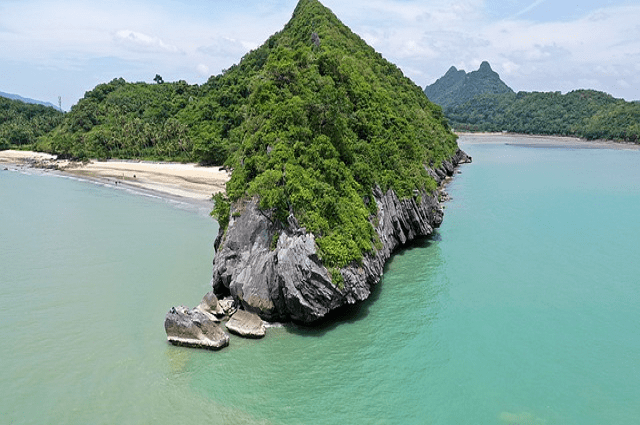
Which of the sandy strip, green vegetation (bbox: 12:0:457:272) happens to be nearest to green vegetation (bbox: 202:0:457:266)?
green vegetation (bbox: 12:0:457:272)

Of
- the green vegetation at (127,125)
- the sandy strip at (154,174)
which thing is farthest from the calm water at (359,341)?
the green vegetation at (127,125)

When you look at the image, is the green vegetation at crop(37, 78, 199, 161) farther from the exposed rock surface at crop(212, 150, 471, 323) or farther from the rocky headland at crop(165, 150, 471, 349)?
the rocky headland at crop(165, 150, 471, 349)

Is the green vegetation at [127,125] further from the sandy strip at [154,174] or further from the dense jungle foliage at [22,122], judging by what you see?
the dense jungle foliage at [22,122]

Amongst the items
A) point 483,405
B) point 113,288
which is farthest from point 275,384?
point 113,288

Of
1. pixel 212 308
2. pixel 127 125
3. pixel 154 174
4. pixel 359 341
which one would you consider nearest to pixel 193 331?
pixel 212 308

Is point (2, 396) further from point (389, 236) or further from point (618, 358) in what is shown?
point (618, 358)

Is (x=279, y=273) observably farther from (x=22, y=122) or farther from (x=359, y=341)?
(x=22, y=122)
